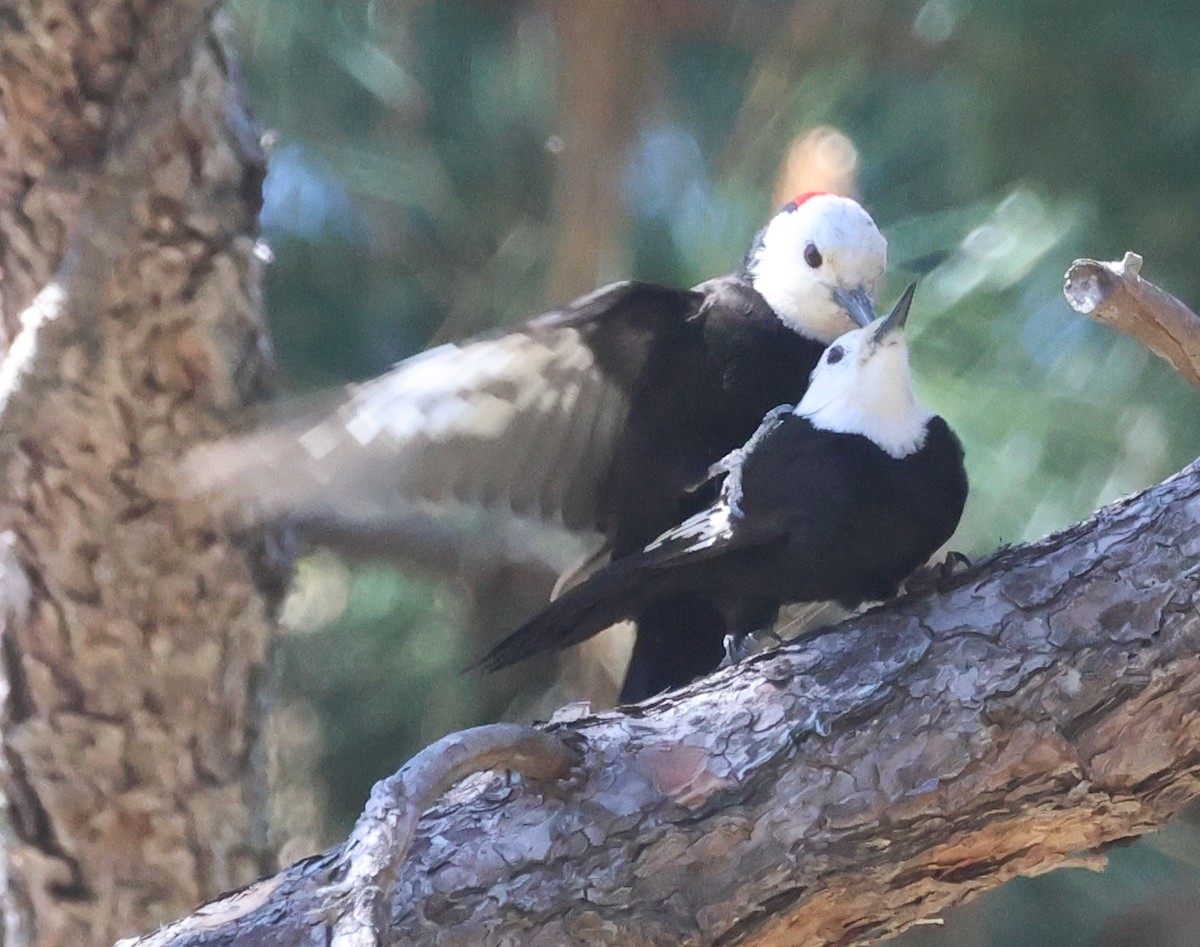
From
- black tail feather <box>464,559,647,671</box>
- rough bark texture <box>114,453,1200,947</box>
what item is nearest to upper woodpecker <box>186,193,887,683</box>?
black tail feather <box>464,559,647,671</box>

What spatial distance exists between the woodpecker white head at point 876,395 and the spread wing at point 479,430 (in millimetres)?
242

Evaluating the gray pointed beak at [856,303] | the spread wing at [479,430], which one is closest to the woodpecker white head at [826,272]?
the gray pointed beak at [856,303]

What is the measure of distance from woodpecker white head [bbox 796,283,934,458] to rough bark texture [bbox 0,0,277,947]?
0.61m

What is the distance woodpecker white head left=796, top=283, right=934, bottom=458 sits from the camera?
117 cm

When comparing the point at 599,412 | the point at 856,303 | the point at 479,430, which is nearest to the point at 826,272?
the point at 856,303

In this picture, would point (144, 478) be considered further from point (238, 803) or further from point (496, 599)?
point (496, 599)

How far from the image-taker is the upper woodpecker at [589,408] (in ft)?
4.36

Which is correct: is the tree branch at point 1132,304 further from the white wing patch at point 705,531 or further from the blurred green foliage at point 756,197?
the blurred green foliage at point 756,197

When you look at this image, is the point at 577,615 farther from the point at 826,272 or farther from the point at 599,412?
the point at 826,272

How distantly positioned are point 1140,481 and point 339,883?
1210 mm

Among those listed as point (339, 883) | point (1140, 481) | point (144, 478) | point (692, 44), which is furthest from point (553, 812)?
point (692, 44)

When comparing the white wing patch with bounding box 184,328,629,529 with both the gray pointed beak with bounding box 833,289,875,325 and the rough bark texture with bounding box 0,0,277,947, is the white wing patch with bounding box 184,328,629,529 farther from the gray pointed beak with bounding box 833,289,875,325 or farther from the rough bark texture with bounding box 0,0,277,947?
the gray pointed beak with bounding box 833,289,875,325

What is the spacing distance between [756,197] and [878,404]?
3.53ft

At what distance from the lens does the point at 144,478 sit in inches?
57.5
